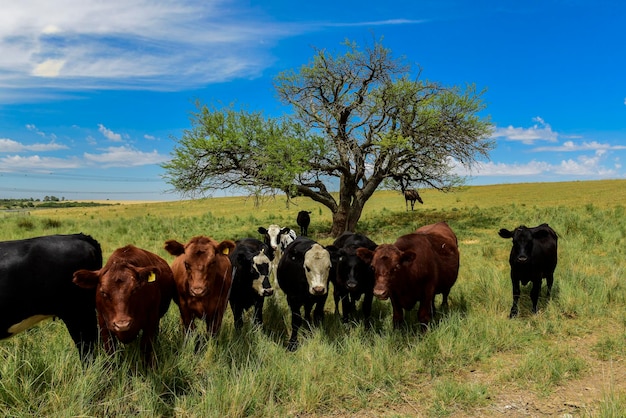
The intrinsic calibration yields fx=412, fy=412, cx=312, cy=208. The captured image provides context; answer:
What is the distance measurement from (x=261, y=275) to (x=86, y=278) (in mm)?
2468

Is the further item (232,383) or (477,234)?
(477,234)

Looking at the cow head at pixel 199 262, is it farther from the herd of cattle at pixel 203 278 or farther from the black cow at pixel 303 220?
the black cow at pixel 303 220

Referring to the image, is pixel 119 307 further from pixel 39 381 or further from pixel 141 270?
pixel 39 381

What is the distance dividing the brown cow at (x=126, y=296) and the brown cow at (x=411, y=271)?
269cm

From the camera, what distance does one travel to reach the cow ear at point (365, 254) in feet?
18.7

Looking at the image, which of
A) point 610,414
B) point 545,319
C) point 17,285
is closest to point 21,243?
point 17,285

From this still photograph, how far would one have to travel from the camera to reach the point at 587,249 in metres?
A: 12.7

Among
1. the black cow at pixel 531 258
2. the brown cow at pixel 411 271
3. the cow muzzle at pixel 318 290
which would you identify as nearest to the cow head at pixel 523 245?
the black cow at pixel 531 258

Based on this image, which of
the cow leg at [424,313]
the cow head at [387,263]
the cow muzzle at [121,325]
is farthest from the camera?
the cow leg at [424,313]

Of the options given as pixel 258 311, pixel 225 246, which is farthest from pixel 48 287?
pixel 258 311

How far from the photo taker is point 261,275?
602 centimetres

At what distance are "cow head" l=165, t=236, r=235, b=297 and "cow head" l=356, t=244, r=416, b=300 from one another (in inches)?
76.6

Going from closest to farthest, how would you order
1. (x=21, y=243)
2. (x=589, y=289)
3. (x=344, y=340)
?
(x=21, y=243), (x=344, y=340), (x=589, y=289)

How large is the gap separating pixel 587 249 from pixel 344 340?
10783 millimetres
